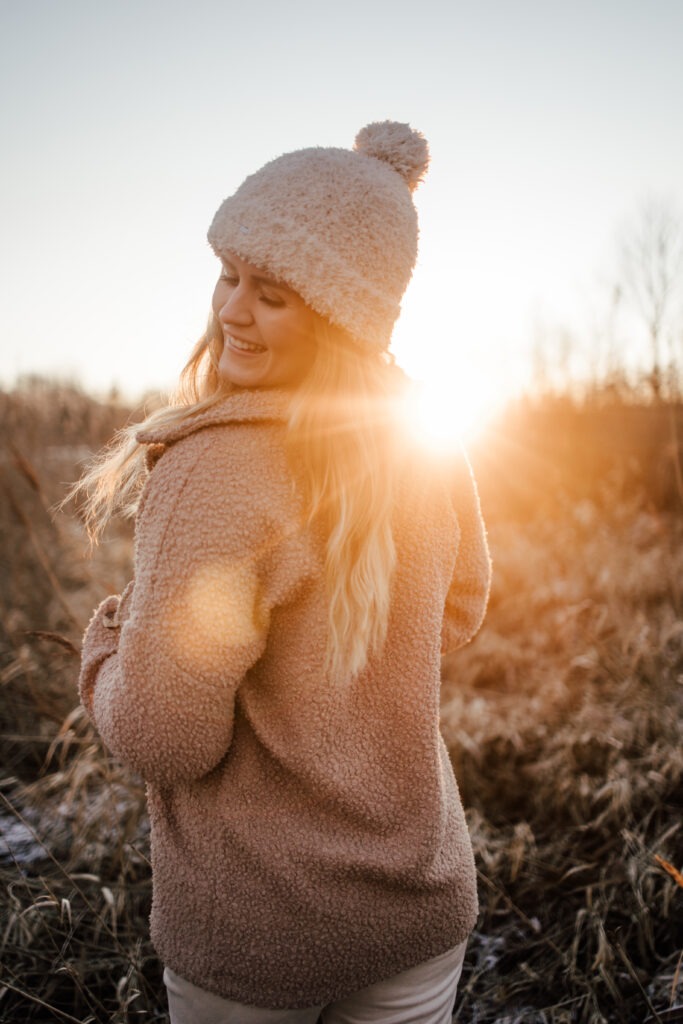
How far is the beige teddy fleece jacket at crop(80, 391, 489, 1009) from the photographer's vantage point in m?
0.91

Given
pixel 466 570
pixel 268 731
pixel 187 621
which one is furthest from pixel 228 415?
pixel 466 570

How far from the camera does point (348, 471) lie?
102 centimetres

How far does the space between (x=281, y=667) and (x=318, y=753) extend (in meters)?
0.14

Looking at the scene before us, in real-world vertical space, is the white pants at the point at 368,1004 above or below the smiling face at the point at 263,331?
below

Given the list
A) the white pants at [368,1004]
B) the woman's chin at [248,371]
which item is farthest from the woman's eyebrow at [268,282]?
the white pants at [368,1004]

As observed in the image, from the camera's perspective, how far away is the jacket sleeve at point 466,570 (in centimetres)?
128

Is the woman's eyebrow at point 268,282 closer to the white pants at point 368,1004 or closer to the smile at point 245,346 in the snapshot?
the smile at point 245,346

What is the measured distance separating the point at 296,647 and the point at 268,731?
0.14m

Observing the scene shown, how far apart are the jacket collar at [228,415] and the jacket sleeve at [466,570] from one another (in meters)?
0.41

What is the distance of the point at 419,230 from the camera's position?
1.19m

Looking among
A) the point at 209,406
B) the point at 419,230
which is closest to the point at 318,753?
the point at 209,406

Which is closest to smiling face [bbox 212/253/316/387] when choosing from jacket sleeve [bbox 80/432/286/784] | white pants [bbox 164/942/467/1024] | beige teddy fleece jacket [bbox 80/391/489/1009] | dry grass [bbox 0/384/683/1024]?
beige teddy fleece jacket [bbox 80/391/489/1009]

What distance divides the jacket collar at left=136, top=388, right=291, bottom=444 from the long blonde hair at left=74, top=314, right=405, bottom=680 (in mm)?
24

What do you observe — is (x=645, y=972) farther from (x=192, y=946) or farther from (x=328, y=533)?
(x=328, y=533)
